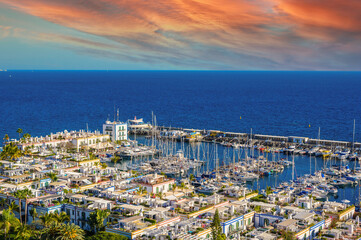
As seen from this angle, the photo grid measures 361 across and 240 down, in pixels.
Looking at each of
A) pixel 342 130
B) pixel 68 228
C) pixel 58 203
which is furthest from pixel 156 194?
pixel 342 130

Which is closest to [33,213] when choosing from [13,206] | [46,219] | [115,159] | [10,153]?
[13,206]

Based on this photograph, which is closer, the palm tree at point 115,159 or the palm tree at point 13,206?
the palm tree at point 13,206

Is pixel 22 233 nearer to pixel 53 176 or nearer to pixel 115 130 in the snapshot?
pixel 53 176

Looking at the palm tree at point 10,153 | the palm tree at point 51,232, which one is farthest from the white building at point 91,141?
the palm tree at point 51,232

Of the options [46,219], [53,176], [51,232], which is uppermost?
[53,176]

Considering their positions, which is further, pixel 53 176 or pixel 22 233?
pixel 53 176

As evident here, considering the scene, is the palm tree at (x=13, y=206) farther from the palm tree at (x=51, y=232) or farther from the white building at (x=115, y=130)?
the white building at (x=115, y=130)

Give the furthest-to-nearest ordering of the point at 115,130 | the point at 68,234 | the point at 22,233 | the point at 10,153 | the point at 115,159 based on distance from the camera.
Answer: the point at 115,130 < the point at 115,159 < the point at 10,153 < the point at 22,233 < the point at 68,234

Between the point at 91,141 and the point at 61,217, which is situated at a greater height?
the point at 91,141

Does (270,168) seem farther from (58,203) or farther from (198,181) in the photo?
(58,203)

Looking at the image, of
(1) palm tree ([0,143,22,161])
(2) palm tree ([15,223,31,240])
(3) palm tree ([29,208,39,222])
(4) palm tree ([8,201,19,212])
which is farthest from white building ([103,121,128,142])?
(2) palm tree ([15,223,31,240])

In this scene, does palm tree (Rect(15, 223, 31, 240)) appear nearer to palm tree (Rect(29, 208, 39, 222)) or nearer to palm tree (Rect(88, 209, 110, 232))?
palm tree (Rect(29, 208, 39, 222))
